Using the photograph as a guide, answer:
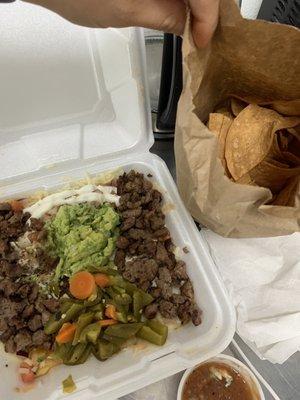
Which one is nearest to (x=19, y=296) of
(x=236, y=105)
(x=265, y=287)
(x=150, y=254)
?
(x=150, y=254)

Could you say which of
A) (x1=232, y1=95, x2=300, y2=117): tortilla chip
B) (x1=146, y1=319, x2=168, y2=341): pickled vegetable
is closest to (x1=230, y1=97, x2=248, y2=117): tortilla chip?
(x1=232, y1=95, x2=300, y2=117): tortilla chip

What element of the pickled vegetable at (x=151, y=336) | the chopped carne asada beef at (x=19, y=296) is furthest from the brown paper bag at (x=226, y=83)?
the chopped carne asada beef at (x=19, y=296)

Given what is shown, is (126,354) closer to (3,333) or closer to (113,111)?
(3,333)

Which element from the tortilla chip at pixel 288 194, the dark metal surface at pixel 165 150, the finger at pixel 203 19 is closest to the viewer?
the finger at pixel 203 19

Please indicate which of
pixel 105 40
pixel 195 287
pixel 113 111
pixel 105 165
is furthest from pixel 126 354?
pixel 105 40

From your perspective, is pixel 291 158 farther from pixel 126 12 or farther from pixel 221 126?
pixel 126 12

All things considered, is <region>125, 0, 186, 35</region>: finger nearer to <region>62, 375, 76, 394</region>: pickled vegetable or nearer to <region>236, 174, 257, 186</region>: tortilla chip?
<region>236, 174, 257, 186</region>: tortilla chip

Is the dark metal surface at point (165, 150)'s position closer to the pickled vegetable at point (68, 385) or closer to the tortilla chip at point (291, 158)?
the tortilla chip at point (291, 158)
